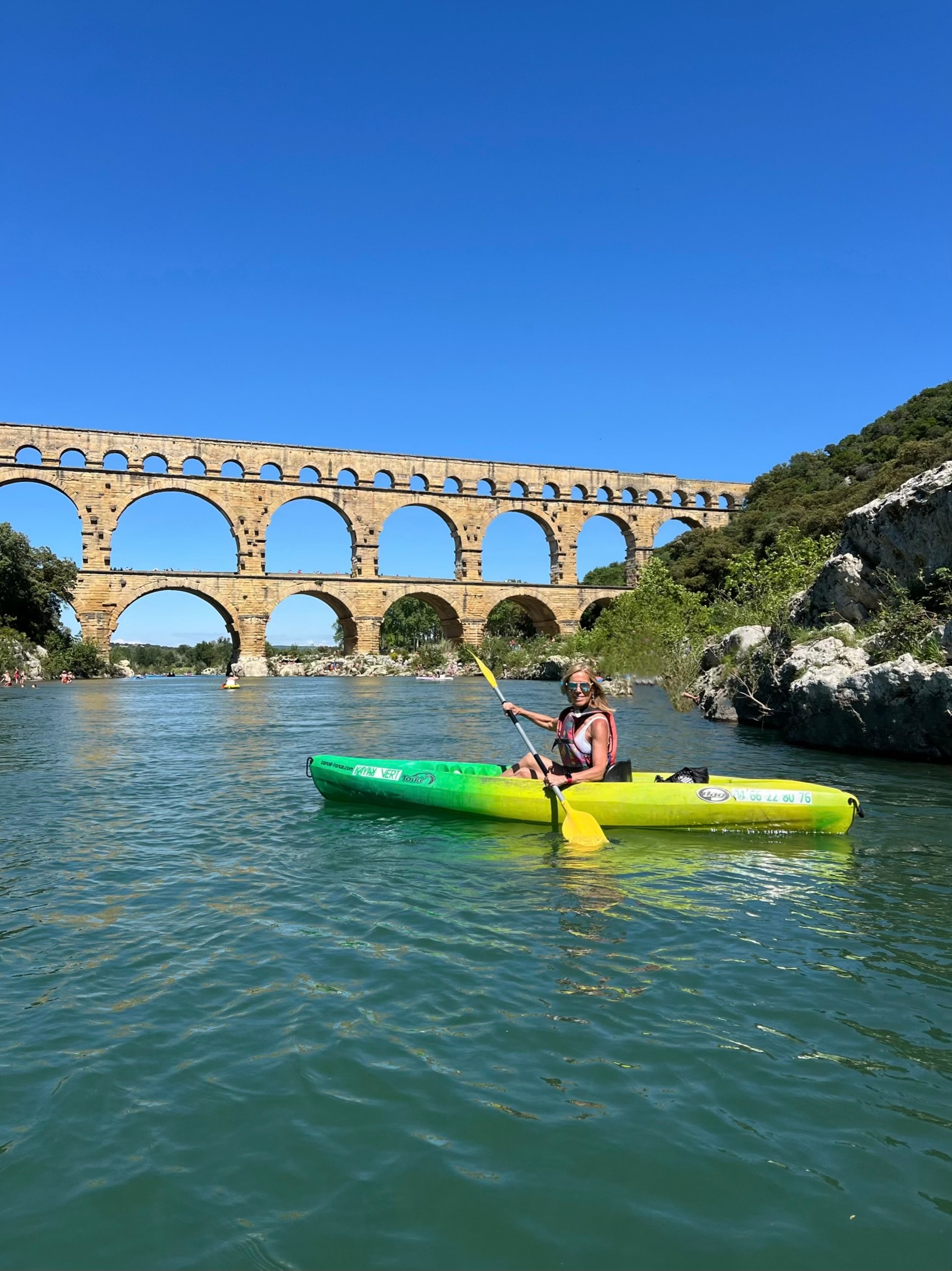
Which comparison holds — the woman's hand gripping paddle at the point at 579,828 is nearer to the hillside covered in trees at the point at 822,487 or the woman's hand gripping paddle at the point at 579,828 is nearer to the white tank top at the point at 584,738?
Result: the white tank top at the point at 584,738

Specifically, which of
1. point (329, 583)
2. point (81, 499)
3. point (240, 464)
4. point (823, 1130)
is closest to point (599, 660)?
point (329, 583)

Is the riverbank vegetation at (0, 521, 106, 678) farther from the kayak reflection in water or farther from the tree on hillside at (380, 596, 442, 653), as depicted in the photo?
Answer: the kayak reflection in water

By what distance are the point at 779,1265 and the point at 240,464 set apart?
43966 millimetres

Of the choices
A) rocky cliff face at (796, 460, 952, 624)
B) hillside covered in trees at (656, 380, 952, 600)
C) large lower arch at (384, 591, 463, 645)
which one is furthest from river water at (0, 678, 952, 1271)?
large lower arch at (384, 591, 463, 645)

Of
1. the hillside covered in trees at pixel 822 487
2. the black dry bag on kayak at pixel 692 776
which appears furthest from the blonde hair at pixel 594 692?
the hillside covered in trees at pixel 822 487

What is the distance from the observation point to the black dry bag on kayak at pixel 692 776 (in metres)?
7.04

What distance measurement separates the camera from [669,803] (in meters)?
6.80

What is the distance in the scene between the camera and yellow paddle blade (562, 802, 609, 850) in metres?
6.37

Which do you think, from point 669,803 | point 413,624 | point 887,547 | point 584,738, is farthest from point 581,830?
point 413,624

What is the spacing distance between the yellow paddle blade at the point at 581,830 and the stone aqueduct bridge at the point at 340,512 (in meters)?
37.2

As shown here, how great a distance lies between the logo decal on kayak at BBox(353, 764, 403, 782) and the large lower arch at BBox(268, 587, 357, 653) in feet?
119

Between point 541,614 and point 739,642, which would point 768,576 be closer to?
point 739,642

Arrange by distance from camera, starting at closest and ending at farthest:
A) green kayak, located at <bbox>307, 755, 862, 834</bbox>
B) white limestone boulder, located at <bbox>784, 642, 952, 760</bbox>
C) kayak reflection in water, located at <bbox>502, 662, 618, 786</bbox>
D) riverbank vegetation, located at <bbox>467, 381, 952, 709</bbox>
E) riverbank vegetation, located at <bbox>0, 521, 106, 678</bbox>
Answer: green kayak, located at <bbox>307, 755, 862, 834</bbox> → kayak reflection in water, located at <bbox>502, 662, 618, 786</bbox> → white limestone boulder, located at <bbox>784, 642, 952, 760</bbox> → riverbank vegetation, located at <bbox>467, 381, 952, 709</bbox> → riverbank vegetation, located at <bbox>0, 521, 106, 678</bbox>

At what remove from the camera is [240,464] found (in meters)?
43.3
